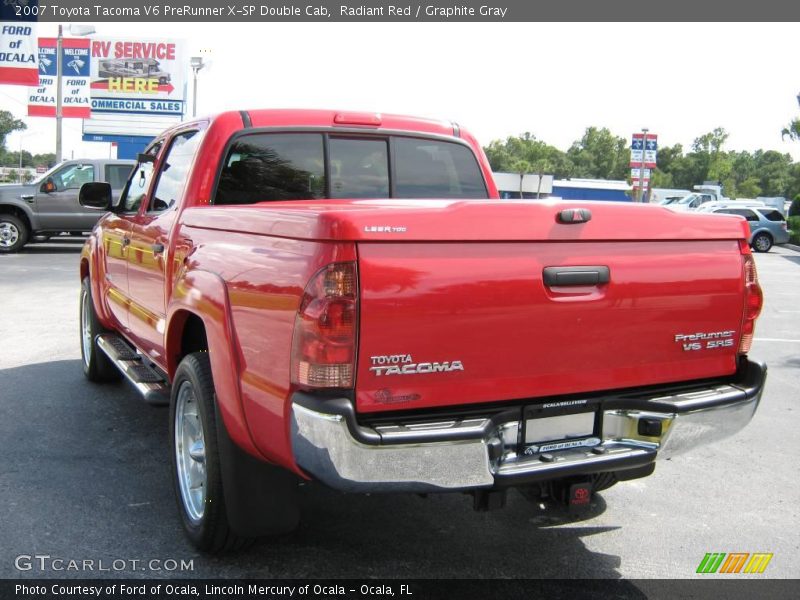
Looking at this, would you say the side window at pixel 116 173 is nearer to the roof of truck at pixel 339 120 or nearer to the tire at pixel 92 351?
the tire at pixel 92 351

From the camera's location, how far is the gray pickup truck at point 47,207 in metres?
17.9

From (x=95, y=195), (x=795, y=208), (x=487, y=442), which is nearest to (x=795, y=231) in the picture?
(x=795, y=208)

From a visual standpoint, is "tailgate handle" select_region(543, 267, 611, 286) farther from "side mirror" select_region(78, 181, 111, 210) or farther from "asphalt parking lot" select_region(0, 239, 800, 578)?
"side mirror" select_region(78, 181, 111, 210)

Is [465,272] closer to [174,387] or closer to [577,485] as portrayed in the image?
[577,485]

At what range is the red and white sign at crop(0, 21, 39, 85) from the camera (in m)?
24.0

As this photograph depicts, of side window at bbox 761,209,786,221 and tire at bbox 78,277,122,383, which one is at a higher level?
side window at bbox 761,209,786,221

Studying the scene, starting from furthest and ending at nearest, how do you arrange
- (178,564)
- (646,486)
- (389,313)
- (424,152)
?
(424,152) → (646,486) → (178,564) → (389,313)

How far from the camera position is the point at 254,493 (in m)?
3.27

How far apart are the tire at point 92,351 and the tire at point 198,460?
2870mm

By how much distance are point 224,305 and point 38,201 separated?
16.6m

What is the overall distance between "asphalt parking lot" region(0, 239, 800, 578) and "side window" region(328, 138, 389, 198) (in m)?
1.79

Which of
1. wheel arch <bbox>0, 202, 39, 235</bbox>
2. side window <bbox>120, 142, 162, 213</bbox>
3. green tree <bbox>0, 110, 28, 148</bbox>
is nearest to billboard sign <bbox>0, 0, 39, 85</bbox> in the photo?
wheel arch <bbox>0, 202, 39, 235</bbox>

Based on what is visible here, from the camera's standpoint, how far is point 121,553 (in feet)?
11.8

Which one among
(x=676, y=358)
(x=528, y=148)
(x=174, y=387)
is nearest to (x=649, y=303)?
(x=676, y=358)
